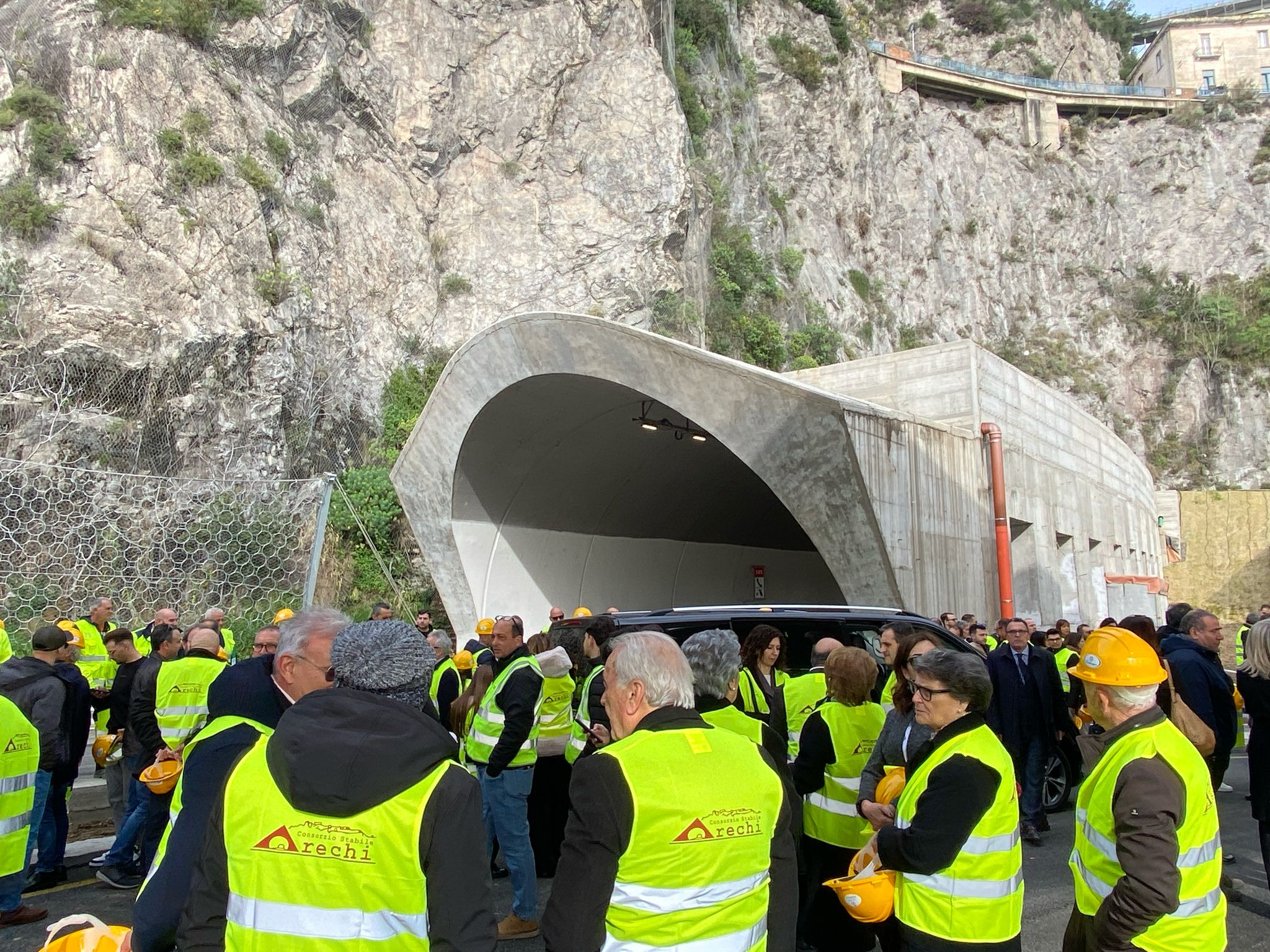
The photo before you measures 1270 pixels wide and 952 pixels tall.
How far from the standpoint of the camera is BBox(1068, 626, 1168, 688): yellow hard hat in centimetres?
308

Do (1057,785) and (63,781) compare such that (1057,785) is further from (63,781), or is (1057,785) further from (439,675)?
(63,781)

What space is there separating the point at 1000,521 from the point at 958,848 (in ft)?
41.6

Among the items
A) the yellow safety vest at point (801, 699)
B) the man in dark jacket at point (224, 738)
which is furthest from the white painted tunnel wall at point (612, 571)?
the man in dark jacket at point (224, 738)

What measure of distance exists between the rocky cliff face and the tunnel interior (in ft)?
19.3

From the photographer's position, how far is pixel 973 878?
10.1 ft

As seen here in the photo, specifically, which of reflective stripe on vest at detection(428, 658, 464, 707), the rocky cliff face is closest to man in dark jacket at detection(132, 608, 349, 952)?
reflective stripe on vest at detection(428, 658, 464, 707)

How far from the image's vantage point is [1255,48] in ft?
199

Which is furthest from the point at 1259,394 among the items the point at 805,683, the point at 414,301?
the point at 805,683

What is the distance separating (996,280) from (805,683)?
51029mm

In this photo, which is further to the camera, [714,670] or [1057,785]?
[1057,785]

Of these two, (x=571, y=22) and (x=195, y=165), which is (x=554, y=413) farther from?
(x=571, y=22)

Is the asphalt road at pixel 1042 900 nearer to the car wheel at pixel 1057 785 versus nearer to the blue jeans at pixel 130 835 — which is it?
the blue jeans at pixel 130 835

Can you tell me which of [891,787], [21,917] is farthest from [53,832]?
[891,787]

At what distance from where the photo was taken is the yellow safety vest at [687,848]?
8.00 feet
